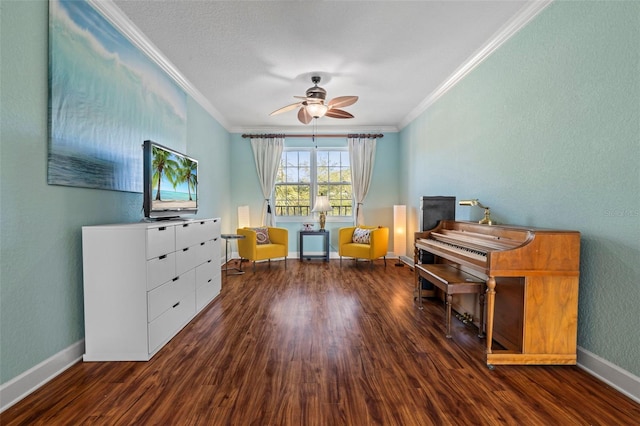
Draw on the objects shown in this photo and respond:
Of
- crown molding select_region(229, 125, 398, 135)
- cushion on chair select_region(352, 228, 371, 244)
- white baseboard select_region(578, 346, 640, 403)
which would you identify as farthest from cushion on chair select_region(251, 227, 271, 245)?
white baseboard select_region(578, 346, 640, 403)

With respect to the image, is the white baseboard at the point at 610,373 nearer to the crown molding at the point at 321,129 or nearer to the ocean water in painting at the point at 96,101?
the ocean water in painting at the point at 96,101

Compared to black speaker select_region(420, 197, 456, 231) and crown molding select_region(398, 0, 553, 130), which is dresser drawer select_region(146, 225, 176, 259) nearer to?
black speaker select_region(420, 197, 456, 231)

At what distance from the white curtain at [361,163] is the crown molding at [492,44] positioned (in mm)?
1646

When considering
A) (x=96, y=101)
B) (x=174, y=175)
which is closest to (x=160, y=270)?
(x=174, y=175)

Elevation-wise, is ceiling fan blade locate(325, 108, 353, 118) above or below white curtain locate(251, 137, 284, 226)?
above

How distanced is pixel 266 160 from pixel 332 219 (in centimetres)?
189

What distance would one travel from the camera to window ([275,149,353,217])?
606cm

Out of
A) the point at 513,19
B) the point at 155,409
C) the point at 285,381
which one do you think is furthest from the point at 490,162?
the point at 155,409

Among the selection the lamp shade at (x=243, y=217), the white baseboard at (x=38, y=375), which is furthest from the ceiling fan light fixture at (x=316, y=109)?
the white baseboard at (x=38, y=375)

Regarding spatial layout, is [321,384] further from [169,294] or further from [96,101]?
[96,101]

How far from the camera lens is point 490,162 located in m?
2.87

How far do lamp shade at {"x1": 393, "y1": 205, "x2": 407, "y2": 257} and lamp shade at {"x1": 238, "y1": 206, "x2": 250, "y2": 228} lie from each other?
296cm

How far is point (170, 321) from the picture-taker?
2.34m

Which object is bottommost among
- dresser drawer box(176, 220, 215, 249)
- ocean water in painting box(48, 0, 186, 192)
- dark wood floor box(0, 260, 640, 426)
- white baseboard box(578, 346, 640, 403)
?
dark wood floor box(0, 260, 640, 426)
